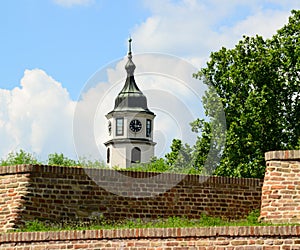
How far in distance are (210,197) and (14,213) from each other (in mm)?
4504

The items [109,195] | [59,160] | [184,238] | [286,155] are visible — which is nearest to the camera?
[184,238]

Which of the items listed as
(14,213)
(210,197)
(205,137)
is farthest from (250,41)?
(14,213)

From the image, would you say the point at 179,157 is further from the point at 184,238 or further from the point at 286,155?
the point at 184,238

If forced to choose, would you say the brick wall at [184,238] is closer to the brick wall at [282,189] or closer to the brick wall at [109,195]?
the brick wall at [109,195]

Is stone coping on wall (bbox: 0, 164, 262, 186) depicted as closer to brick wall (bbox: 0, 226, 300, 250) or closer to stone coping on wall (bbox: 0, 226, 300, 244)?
stone coping on wall (bbox: 0, 226, 300, 244)

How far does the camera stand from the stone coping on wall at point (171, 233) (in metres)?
13.6

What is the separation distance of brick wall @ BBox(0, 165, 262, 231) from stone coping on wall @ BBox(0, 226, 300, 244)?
165 centimetres

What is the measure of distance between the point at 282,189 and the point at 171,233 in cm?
305

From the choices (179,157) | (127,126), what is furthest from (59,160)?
(127,126)

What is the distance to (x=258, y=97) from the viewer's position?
100 ft

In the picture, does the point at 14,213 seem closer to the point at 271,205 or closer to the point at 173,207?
the point at 173,207

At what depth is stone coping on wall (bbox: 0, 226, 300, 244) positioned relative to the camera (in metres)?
13.6

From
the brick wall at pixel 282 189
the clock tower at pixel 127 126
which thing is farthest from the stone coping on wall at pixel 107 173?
the clock tower at pixel 127 126

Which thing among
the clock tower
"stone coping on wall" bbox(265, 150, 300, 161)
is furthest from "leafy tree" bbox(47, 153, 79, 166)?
"stone coping on wall" bbox(265, 150, 300, 161)
